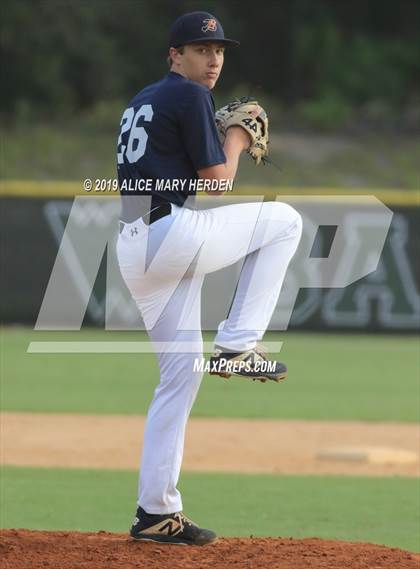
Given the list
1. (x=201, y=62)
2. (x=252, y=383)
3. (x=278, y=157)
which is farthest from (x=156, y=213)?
(x=278, y=157)

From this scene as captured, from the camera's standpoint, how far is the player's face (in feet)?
17.5

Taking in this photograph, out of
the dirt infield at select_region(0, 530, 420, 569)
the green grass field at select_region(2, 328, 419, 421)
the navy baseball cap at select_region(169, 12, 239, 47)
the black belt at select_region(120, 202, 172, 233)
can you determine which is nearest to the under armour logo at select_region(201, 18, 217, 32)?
the navy baseball cap at select_region(169, 12, 239, 47)

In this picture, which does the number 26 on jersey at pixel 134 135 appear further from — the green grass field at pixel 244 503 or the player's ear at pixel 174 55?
the green grass field at pixel 244 503

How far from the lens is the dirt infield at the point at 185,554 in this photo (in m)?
5.25

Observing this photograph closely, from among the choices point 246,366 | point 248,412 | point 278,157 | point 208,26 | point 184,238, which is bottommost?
point 246,366

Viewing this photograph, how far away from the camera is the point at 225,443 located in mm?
10703

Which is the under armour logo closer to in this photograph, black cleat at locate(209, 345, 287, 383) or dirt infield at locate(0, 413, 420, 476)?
black cleat at locate(209, 345, 287, 383)

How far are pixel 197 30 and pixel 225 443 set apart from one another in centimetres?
599

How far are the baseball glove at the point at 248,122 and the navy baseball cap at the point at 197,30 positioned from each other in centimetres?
30

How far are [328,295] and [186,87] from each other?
14144 millimetres

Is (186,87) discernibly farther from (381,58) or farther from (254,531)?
(381,58)

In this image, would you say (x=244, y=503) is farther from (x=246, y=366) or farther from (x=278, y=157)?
(x=278, y=157)

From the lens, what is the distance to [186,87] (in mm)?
5234

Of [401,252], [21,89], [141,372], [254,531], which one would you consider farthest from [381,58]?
[254,531]
